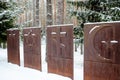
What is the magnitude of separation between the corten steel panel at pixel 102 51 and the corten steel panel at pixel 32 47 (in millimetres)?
2295

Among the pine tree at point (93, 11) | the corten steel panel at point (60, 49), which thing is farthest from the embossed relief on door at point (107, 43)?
the pine tree at point (93, 11)

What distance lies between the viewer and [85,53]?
596cm

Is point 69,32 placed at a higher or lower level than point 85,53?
higher

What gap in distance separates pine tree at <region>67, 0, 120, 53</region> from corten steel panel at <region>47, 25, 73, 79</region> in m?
2.36

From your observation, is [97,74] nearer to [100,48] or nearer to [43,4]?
[100,48]

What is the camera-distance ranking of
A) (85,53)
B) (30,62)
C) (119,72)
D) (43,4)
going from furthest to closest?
(43,4)
(30,62)
(85,53)
(119,72)

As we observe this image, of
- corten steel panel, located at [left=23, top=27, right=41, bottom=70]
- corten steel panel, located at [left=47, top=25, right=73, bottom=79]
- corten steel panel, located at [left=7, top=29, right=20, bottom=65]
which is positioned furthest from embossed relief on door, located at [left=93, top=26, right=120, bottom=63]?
corten steel panel, located at [left=7, top=29, right=20, bottom=65]

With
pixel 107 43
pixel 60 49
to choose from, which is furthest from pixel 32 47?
pixel 107 43

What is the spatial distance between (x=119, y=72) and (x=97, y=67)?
0.61 metres

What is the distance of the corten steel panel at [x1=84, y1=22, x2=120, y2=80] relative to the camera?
207 inches

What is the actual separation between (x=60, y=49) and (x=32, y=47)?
63.6 inches

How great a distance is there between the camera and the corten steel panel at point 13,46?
9.22 m

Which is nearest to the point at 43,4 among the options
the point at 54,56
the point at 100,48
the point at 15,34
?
the point at 15,34

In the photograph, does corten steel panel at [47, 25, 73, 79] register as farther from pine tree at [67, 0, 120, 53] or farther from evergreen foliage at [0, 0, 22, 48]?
evergreen foliage at [0, 0, 22, 48]
